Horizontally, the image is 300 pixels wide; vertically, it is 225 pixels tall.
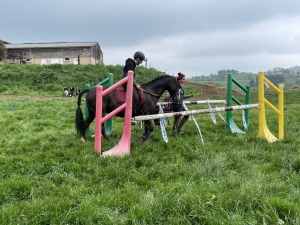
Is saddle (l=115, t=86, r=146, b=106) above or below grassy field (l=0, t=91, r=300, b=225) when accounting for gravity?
above

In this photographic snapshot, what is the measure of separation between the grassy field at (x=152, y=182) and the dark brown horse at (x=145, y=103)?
49 cm

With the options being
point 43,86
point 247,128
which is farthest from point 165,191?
point 43,86

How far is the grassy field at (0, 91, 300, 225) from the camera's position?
2994 mm

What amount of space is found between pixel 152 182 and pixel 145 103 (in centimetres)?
319

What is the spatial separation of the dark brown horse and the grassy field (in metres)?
0.49

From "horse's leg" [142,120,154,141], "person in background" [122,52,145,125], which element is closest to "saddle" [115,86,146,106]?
"person in background" [122,52,145,125]

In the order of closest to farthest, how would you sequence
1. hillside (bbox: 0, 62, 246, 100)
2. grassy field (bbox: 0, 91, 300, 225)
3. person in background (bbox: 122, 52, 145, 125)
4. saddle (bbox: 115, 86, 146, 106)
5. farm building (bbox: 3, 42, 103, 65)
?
grassy field (bbox: 0, 91, 300, 225)
person in background (bbox: 122, 52, 145, 125)
saddle (bbox: 115, 86, 146, 106)
hillside (bbox: 0, 62, 246, 100)
farm building (bbox: 3, 42, 103, 65)

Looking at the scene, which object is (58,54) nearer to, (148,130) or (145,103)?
(145,103)

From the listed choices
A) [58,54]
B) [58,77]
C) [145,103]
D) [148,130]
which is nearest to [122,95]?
[145,103]

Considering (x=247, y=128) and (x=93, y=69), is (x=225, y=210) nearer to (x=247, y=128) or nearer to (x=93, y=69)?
(x=247, y=128)

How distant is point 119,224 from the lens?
2.89 metres

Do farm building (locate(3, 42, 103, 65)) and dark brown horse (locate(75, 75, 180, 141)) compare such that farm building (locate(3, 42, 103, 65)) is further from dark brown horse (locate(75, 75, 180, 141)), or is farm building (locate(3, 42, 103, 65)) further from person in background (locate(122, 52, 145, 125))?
person in background (locate(122, 52, 145, 125))

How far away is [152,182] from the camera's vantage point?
13.0 feet

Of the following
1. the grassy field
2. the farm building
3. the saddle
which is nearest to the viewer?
the grassy field
